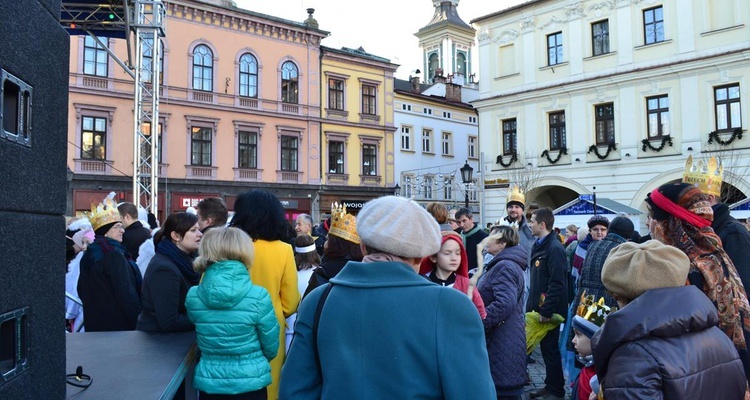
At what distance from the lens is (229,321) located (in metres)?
3.48

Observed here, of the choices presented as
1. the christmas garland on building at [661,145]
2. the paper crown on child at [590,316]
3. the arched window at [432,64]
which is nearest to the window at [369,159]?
the christmas garland on building at [661,145]

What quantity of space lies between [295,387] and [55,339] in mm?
810

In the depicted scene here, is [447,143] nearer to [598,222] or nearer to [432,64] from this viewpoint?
[432,64]

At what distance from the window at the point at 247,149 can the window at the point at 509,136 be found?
41.0ft

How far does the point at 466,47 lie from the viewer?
54.2m

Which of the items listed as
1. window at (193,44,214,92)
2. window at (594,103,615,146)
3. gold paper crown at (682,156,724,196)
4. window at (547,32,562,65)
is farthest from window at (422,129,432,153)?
gold paper crown at (682,156,724,196)

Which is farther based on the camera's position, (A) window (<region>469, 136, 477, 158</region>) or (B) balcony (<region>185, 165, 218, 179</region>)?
(A) window (<region>469, 136, 477, 158</region>)

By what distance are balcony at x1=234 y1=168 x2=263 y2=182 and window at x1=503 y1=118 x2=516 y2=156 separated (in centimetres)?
1229

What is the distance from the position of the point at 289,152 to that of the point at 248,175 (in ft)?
9.19

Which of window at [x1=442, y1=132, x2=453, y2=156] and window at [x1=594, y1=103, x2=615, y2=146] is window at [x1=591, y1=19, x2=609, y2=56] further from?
window at [x1=442, y1=132, x2=453, y2=156]

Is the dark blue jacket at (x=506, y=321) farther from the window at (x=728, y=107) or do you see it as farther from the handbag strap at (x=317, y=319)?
the window at (x=728, y=107)

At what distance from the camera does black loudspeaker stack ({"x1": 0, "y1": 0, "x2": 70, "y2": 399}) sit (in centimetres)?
141

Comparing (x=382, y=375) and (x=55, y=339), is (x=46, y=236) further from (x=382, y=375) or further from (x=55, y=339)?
(x=382, y=375)

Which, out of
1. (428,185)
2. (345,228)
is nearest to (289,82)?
(428,185)
